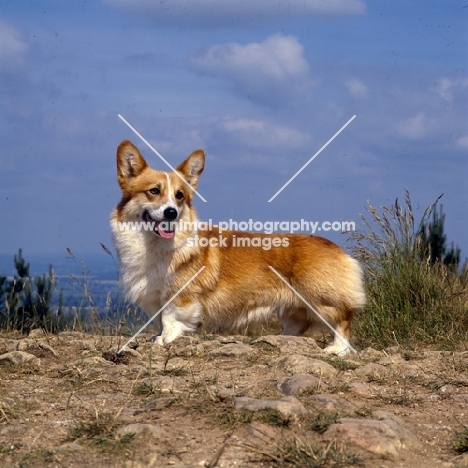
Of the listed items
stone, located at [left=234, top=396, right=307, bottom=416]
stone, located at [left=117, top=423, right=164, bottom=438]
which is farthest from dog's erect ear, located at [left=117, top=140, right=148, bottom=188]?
stone, located at [left=117, top=423, right=164, bottom=438]

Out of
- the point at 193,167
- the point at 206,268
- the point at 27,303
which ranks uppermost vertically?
the point at 193,167

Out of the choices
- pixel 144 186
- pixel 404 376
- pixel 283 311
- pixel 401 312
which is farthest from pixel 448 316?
pixel 144 186

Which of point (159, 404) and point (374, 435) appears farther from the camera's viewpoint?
point (159, 404)

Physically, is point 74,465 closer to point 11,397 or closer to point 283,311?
point 11,397

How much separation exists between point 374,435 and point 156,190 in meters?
3.28

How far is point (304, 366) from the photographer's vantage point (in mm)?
4453

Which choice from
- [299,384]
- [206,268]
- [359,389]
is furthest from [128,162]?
[359,389]

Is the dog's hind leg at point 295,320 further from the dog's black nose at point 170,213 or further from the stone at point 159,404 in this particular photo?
the stone at point 159,404

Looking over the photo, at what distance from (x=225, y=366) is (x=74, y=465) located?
6.01ft

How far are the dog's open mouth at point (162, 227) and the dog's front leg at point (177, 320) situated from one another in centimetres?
59

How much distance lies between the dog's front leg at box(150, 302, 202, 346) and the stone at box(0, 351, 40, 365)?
1.32 meters

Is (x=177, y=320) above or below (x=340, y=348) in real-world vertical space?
above

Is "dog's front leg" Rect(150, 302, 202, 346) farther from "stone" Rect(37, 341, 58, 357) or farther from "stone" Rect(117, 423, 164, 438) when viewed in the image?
"stone" Rect(117, 423, 164, 438)

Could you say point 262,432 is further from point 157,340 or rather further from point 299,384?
point 157,340
